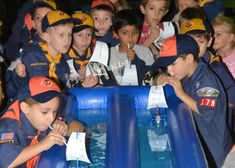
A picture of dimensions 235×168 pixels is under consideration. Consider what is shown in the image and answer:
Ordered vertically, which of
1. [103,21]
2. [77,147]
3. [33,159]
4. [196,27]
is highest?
[103,21]

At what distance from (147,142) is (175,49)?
0.57 m

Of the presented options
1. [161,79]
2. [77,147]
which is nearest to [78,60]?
[161,79]

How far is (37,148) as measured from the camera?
2.11 metres

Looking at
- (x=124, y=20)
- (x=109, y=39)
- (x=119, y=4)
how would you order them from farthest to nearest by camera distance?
(x=119, y=4) < (x=109, y=39) < (x=124, y=20)

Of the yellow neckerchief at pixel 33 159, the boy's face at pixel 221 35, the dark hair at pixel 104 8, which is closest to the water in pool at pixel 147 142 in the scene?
the yellow neckerchief at pixel 33 159

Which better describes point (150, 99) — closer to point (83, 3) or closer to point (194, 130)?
point (194, 130)

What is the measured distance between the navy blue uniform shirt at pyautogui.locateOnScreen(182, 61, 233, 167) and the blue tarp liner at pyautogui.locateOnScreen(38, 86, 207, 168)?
11cm

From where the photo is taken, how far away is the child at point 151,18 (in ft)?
12.3

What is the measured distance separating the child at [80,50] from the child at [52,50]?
0.51ft

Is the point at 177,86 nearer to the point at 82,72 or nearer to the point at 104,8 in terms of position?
the point at 82,72

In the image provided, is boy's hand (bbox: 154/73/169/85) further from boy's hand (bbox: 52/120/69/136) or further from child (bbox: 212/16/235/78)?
boy's hand (bbox: 52/120/69/136)

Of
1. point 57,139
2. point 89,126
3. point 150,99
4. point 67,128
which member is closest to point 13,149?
point 57,139

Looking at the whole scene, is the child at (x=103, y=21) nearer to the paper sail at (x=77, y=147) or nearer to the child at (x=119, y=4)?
the child at (x=119, y=4)

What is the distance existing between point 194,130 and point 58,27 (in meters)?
1.23
